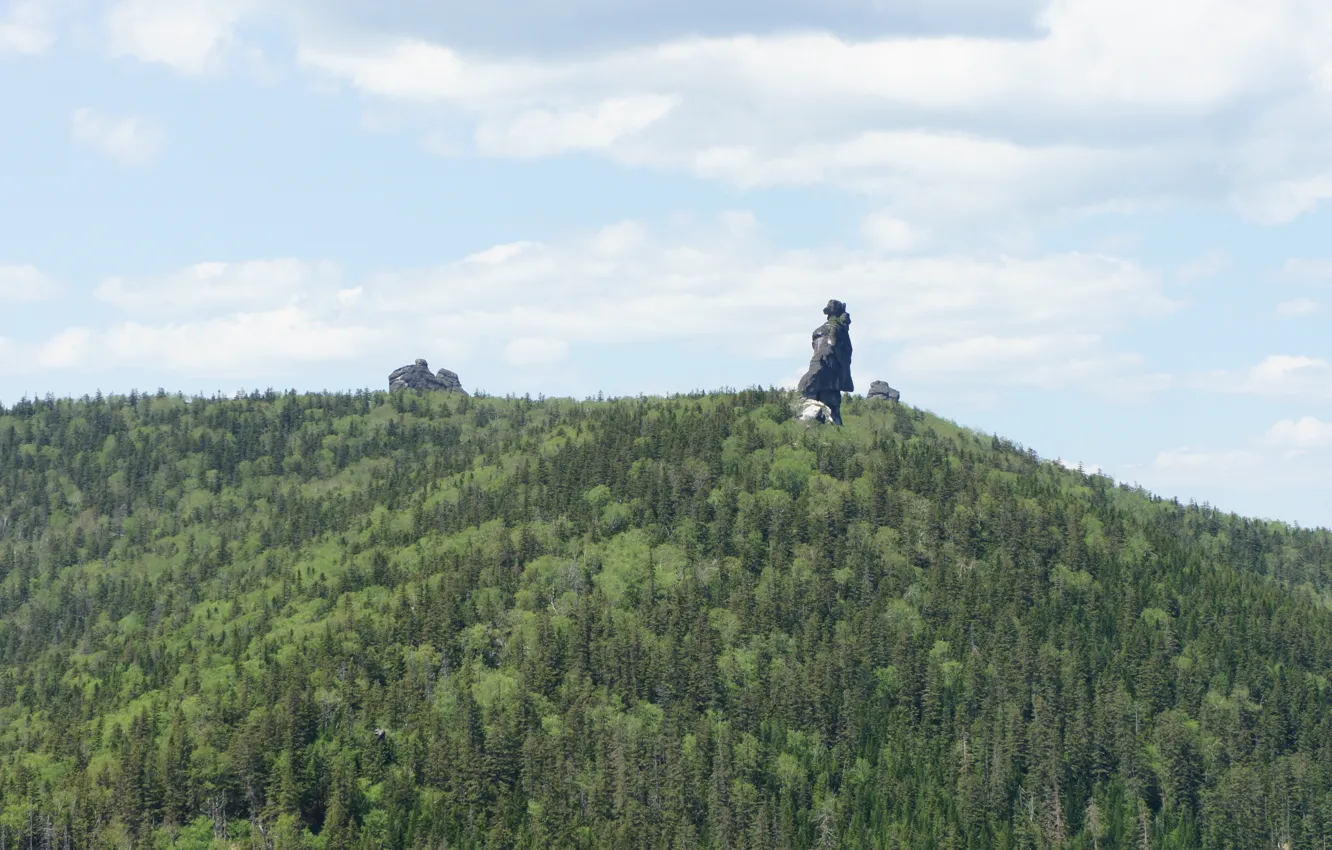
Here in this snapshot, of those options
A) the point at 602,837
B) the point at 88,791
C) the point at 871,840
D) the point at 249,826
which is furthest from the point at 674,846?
the point at 88,791

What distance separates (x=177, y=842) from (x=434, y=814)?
97.2ft

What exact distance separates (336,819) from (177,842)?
715 inches

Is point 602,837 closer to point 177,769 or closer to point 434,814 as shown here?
point 434,814

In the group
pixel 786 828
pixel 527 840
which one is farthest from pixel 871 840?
pixel 527 840

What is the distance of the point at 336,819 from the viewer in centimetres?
19725

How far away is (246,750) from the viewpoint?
655 feet

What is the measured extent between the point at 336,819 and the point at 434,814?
454 inches

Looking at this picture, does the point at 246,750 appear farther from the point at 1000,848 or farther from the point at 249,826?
the point at 1000,848

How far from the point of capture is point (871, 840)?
199 metres

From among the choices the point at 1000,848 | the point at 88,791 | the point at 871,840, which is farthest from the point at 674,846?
the point at 88,791

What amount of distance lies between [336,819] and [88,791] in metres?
29.8

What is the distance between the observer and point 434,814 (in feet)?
653

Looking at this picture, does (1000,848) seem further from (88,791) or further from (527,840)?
(88,791)

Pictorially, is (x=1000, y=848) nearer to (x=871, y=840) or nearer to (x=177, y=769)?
(x=871, y=840)
